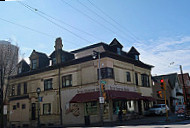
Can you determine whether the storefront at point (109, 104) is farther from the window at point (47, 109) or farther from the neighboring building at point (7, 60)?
the neighboring building at point (7, 60)

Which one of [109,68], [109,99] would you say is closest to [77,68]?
[109,68]

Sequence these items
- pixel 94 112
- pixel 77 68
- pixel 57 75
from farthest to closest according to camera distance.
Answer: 1. pixel 57 75
2. pixel 77 68
3. pixel 94 112

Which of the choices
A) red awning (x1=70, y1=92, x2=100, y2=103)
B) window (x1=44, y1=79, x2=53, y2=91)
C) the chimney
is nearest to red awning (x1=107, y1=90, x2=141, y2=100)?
red awning (x1=70, y1=92, x2=100, y2=103)

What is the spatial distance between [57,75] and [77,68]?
155 inches

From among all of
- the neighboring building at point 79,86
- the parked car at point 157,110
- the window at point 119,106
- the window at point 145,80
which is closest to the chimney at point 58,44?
the neighboring building at point 79,86

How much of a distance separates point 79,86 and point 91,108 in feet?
11.1

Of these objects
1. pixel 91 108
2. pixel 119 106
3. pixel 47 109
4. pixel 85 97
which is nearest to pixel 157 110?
pixel 119 106

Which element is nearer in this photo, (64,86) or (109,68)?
(109,68)

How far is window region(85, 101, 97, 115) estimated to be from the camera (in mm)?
27434

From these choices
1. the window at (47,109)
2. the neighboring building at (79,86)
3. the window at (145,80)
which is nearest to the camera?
the neighboring building at (79,86)

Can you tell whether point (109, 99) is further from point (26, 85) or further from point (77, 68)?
point (26, 85)

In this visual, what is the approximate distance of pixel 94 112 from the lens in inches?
1080

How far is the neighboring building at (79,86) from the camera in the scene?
27.4m

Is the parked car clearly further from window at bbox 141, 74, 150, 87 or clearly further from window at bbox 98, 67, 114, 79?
window at bbox 98, 67, 114, 79
